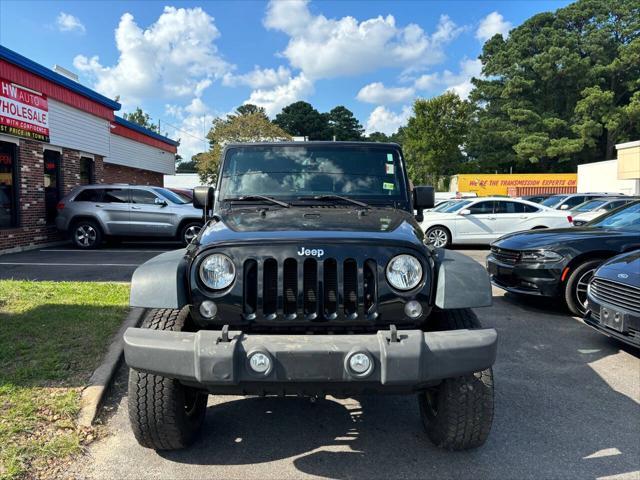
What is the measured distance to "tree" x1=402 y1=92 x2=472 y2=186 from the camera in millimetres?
37938

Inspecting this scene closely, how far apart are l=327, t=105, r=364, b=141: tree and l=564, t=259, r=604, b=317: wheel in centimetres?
6878

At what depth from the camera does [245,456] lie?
115 inches

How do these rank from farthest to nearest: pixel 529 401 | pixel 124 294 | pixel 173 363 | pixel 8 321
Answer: pixel 124 294 < pixel 8 321 < pixel 529 401 < pixel 173 363

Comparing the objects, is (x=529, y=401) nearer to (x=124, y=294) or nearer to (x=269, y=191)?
(x=269, y=191)

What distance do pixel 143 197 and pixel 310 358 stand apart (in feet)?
38.0

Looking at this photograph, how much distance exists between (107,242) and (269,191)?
11331 millimetres

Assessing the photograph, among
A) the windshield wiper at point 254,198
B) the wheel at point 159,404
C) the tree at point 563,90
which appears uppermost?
the tree at point 563,90

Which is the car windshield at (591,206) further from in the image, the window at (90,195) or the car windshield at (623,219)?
the window at (90,195)

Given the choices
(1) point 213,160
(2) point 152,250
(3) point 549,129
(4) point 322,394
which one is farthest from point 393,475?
(3) point 549,129

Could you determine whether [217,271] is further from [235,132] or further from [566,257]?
A: [235,132]

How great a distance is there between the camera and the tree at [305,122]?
234 ft

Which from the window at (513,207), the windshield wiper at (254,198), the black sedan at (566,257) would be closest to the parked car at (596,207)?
the window at (513,207)

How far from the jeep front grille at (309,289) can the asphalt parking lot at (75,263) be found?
235 inches

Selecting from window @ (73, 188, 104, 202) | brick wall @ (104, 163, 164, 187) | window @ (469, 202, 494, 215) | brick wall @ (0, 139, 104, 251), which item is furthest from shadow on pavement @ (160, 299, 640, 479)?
brick wall @ (104, 163, 164, 187)
